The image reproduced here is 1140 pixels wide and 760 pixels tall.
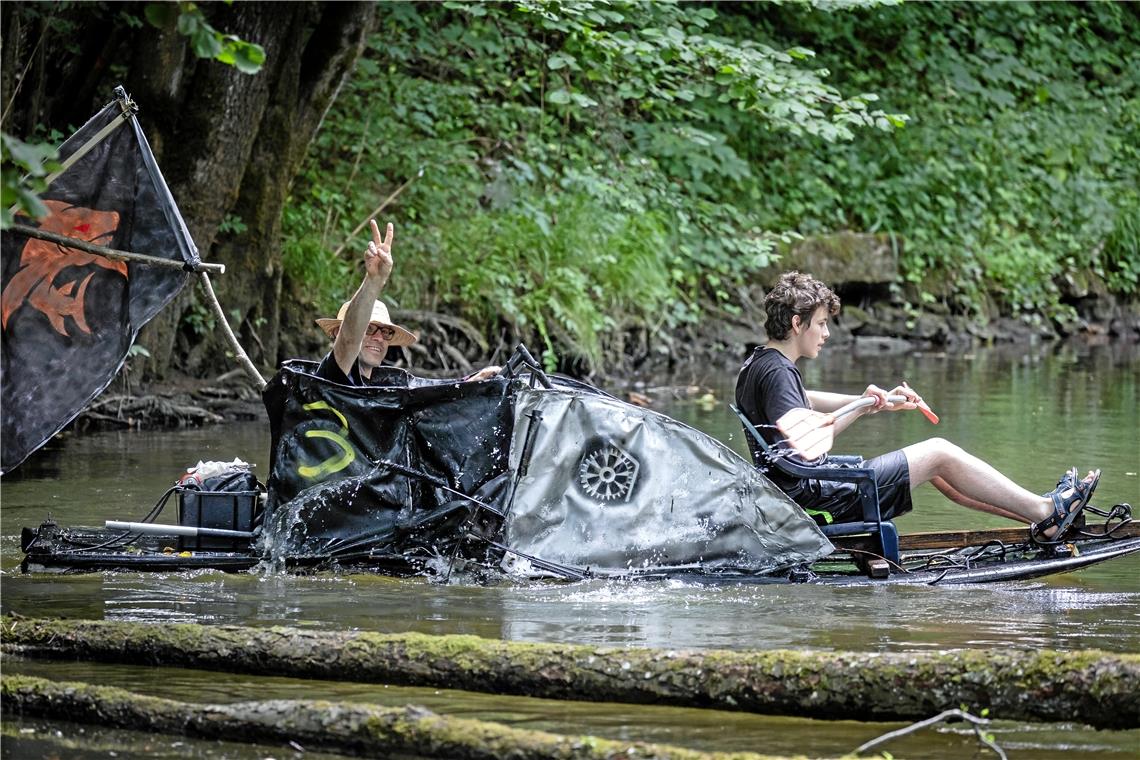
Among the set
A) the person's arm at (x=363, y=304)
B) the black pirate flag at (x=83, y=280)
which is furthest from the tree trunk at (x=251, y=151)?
the black pirate flag at (x=83, y=280)

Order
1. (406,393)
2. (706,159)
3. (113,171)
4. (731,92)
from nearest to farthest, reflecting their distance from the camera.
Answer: (113,171)
(406,393)
(731,92)
(706,159)

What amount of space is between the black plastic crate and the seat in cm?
229

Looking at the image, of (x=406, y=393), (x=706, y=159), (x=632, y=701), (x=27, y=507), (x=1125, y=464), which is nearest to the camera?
(x=632, y=701)

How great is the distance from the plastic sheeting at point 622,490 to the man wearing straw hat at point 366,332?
19.8 inches

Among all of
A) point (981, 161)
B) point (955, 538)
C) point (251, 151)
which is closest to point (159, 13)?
point (955, 538)

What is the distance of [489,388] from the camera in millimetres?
6695

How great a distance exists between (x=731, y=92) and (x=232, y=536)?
688cm

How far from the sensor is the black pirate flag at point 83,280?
6098 mm

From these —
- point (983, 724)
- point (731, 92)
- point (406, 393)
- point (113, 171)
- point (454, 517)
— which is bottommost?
point (983, 724)

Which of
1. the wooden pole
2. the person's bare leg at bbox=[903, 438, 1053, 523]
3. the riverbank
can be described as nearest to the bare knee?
the person's bare leg at bbox=[903, 438, 1053, 523]

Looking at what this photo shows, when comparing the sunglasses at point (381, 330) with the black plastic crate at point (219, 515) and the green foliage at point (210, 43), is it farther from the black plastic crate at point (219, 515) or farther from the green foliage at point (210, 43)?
the green foliage at point (210, 43)

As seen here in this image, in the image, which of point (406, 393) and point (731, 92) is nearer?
point (406, 393)

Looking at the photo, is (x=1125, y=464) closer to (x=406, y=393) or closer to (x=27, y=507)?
(x=406, y=393)

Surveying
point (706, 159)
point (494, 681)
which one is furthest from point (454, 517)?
point (706, 159)
